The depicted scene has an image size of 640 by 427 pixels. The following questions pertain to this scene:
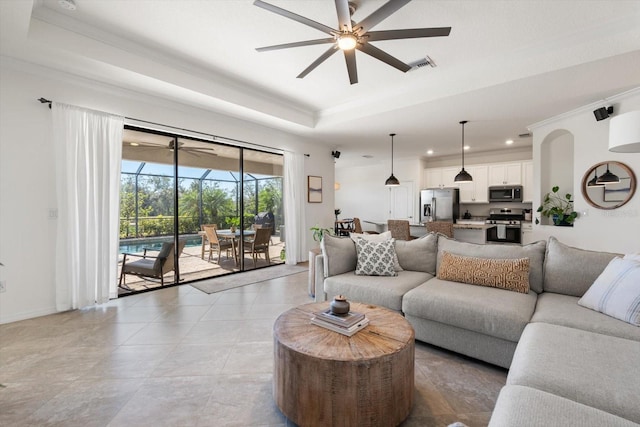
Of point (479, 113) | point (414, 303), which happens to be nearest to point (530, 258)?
point (414, 303)

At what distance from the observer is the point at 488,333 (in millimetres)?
2090

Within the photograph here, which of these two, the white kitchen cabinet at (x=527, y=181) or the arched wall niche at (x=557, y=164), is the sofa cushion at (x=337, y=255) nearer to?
the arched wall niche at (x=557, y=164)

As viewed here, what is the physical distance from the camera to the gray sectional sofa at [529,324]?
1.13 metres

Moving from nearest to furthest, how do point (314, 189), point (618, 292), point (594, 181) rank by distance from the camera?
1. point (618, 292)
2. point (594, 181)
3. point (314, 189)

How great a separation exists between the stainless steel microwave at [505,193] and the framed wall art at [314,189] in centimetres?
426

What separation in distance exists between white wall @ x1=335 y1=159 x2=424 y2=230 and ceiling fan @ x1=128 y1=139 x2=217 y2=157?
5501 mm

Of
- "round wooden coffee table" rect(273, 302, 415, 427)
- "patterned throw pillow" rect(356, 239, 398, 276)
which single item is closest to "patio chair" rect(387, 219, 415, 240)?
"patterned throw pillow" rect(356, 239, 398, 276)

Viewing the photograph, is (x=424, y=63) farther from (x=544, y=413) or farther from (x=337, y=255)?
(x=544, y=413)

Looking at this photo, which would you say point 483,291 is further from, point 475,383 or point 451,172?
point 451,172

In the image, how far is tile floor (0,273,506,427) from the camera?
5.51 ft

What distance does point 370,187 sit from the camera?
30.2 feet

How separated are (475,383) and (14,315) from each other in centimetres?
441

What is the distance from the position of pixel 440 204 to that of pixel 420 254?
15.3ft

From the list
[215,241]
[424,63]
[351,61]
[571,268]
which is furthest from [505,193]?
[215,241]
